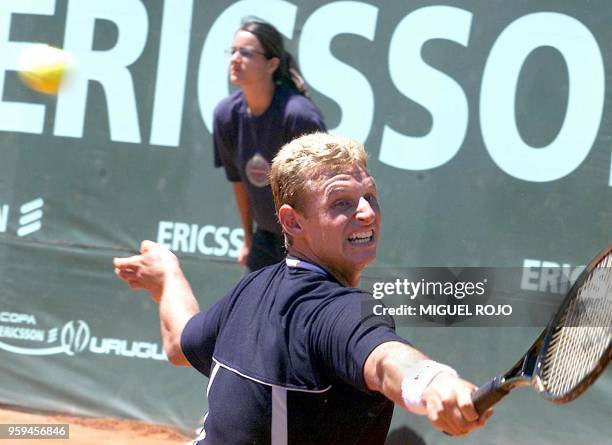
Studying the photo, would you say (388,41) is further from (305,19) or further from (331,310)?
(331,310)

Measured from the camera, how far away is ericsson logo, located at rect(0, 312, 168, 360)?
6051mm

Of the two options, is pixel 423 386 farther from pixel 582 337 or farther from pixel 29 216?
pixel 29 216

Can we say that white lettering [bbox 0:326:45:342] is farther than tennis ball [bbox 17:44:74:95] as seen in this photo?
Yes

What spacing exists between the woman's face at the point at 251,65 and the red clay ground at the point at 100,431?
212 centimetres

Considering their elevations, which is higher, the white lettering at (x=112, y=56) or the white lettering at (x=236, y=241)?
the white lettering at (x=112, y=56)

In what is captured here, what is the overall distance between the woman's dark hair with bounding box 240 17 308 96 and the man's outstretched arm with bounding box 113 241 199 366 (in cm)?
210

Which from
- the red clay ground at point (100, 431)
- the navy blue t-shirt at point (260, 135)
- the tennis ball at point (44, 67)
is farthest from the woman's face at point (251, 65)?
the red clay ground at point (100, 431)

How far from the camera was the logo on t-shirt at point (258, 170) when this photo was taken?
4.96 m

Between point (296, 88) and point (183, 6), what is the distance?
1.23 m

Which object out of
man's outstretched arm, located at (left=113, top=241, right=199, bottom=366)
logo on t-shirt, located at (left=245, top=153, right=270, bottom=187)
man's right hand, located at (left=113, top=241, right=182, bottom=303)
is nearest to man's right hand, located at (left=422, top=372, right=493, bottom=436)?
man's outstretched arm, located at (left=113, top=241, right=199, bottom=366)

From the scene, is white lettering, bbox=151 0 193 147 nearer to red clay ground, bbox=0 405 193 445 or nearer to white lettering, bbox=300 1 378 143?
white lettering, bbox=300 1 378 143

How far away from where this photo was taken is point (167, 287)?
288 centimetres

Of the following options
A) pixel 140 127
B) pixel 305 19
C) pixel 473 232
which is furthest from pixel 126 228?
pixel 473 232

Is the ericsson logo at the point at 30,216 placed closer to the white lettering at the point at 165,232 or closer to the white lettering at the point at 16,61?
the white lettering at the point at 16,61
